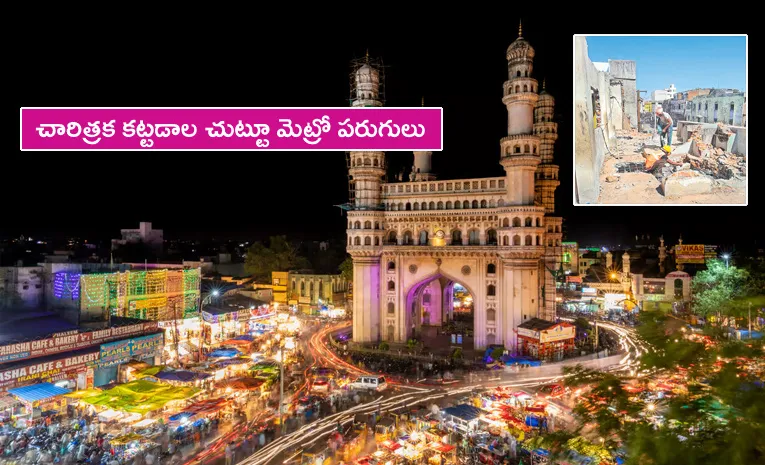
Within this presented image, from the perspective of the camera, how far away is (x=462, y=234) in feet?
123

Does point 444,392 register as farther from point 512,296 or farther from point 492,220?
point 492,220

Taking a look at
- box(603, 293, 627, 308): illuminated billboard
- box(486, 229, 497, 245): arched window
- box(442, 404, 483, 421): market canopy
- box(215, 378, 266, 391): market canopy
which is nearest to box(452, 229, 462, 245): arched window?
box(486, 229, 497, 245): arched window

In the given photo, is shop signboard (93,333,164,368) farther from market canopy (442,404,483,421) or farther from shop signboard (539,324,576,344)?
shop signboard (539,324,576,344)

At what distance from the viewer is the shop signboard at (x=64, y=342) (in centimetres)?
2248

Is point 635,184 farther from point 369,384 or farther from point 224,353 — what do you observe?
point 224,353

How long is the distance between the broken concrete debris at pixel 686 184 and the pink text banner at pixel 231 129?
1198cm

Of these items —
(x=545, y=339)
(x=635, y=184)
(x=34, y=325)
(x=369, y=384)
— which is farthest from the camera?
(x=545, y=339)

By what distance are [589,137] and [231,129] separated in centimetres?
1624

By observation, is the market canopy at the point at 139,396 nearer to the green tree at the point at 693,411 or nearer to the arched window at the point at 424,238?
the green tree at the point at 693,411

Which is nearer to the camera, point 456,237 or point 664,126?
point 664,126

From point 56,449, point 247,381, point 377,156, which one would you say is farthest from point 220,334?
point 56,449

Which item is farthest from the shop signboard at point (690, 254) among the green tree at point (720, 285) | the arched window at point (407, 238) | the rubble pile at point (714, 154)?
the rubble pile at point (714, 154)

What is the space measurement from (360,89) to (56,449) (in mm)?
30232

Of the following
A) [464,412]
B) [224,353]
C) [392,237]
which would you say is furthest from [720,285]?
[224,353]
